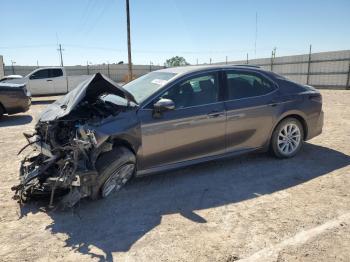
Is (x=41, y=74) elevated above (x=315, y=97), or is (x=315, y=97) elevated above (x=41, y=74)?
(x=315, y=97)

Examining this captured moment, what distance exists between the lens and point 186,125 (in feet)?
14.8

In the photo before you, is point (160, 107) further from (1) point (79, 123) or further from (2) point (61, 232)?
(2) point (61, 232)

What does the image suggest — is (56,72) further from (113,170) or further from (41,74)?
(113,170)

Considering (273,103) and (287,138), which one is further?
(287,138)

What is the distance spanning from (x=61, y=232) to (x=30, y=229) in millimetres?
360

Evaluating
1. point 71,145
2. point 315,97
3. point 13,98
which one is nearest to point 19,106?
point 13,98

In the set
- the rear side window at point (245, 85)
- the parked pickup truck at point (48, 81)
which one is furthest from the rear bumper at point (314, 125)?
the parked pickup truck at point (48, 81)

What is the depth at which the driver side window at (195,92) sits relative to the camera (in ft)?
14.9

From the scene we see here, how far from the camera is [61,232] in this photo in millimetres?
Result: 3385

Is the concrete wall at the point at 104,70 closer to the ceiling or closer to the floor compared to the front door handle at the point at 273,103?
closer to the floor

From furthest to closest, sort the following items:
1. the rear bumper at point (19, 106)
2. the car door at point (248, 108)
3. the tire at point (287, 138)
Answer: the rear bumper at point (19, 106) → the tire at point (287, 138) → the car door at point (248, 108)

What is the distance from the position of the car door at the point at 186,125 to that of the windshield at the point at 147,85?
18 cm

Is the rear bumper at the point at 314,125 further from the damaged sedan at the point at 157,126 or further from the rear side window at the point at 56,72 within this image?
the rear side window at the point at 56,72

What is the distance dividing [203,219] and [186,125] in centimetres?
141
